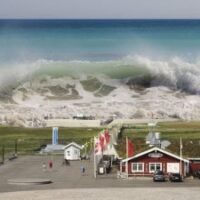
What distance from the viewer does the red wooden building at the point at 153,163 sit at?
42.3 m

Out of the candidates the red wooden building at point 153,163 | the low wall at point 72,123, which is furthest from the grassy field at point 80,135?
the red wooden building at point 153,163

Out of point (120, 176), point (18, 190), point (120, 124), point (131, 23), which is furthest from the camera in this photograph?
point (131, 23)

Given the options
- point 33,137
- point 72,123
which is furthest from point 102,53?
point 33,137

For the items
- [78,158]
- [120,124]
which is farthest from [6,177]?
[120,124]

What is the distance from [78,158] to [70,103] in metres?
27.8

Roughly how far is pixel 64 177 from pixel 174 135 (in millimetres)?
20351

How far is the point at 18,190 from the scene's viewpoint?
37.2m

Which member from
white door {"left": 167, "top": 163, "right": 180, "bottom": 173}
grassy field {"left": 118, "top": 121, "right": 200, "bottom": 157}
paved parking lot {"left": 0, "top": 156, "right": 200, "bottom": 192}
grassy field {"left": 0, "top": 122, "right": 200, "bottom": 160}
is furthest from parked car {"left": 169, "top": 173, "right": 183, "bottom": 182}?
grassy field {"left": 0, "top": 122, "right": 200, "bottom": 160}

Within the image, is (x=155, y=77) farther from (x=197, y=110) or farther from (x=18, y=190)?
(x=18, y=190)

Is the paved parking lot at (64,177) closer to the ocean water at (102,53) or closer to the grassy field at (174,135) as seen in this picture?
the grassy field at (174,135)

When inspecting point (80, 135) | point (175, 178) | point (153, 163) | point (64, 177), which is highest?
point (80, 135)

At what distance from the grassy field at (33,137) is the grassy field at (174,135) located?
2929mm

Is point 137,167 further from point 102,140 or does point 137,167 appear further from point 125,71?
point 125,71

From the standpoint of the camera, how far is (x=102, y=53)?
92125 millimetres
